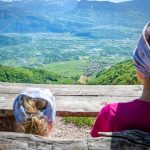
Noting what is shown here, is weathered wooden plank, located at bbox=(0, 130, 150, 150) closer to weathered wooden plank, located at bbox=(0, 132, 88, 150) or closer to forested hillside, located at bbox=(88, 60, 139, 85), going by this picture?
weathered wooden plank, located at bbox=(0, 132, 88, 150)

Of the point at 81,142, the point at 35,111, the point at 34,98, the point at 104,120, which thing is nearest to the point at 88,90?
the point at 34,98

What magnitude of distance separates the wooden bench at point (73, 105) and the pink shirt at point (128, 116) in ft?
0.49

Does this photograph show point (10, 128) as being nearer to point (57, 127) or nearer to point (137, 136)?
point (137, 136)

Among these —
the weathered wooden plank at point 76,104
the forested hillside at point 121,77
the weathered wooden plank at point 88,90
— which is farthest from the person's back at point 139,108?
the forested hillside at point 121,77

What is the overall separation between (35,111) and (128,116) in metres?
0.46

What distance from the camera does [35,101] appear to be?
229 cm

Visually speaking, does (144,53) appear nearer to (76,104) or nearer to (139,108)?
(139,108)

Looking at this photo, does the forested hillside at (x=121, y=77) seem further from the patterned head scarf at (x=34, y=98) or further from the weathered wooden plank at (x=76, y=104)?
the patterned head scarf at (x=34, y=98)

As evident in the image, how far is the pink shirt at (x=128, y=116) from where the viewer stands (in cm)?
191

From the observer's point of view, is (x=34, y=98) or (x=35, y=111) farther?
(x=34, y=98)

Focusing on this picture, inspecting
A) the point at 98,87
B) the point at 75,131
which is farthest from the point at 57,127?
the point at 98,87

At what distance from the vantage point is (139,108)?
1.94m

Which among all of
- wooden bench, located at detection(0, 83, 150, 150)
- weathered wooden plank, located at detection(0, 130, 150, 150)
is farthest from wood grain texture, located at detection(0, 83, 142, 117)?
weathered wooden plank, located at detection(0, 130, 150, 150)

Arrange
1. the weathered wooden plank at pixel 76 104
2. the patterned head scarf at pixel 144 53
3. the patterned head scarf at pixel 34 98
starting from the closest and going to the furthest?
the patterned head scarf at pixel 144 53, the patterned head scarf at pixel 34 98, the weathered wooden plank at pixel 76 104
